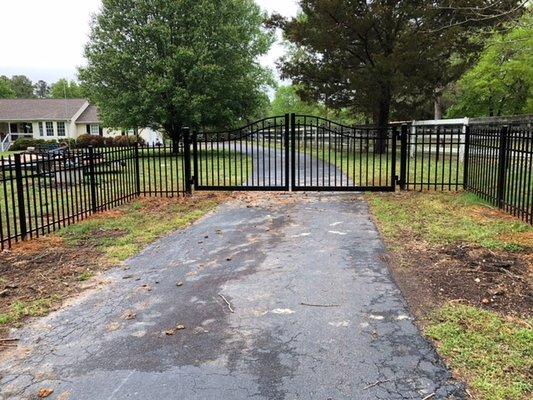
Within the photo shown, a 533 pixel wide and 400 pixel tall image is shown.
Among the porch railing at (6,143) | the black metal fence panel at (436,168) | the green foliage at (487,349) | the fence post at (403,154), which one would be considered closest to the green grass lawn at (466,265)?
the green foliage at (487,349)

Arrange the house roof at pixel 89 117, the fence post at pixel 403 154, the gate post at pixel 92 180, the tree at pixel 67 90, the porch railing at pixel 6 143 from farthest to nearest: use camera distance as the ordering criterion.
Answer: the tree at pixel 67 90, the house roof at pixel 89 117, the porch railing at pixel 6 143, the fence post at pixel 403 154, the gate post at pixel 92 180

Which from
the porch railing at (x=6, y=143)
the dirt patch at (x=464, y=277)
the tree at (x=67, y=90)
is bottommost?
the dirt patch at (x=464, y=277)

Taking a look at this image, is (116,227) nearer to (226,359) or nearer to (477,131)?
(226,359)

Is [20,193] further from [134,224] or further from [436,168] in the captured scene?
[436,168]

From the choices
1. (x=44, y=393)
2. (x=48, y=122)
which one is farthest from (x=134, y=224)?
(x=48, y=122)

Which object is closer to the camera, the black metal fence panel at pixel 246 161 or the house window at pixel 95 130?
the black metal fence panel at pixel 246 161

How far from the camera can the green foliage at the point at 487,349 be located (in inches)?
117

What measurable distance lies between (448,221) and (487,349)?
446 cm

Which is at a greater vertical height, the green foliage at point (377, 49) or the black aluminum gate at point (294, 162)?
the green foliage at point (377, 49)

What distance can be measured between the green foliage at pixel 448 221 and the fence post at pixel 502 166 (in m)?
0.32

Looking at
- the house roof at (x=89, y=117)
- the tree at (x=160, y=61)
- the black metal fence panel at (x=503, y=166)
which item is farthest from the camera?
the house roof at (x=89, y=117)

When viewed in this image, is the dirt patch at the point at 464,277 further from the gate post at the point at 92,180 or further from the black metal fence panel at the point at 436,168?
the gate post at the point at 92,180

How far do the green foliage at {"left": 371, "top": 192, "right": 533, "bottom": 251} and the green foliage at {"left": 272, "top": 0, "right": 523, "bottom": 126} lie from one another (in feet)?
33.5

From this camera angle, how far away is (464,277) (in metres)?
5.00
